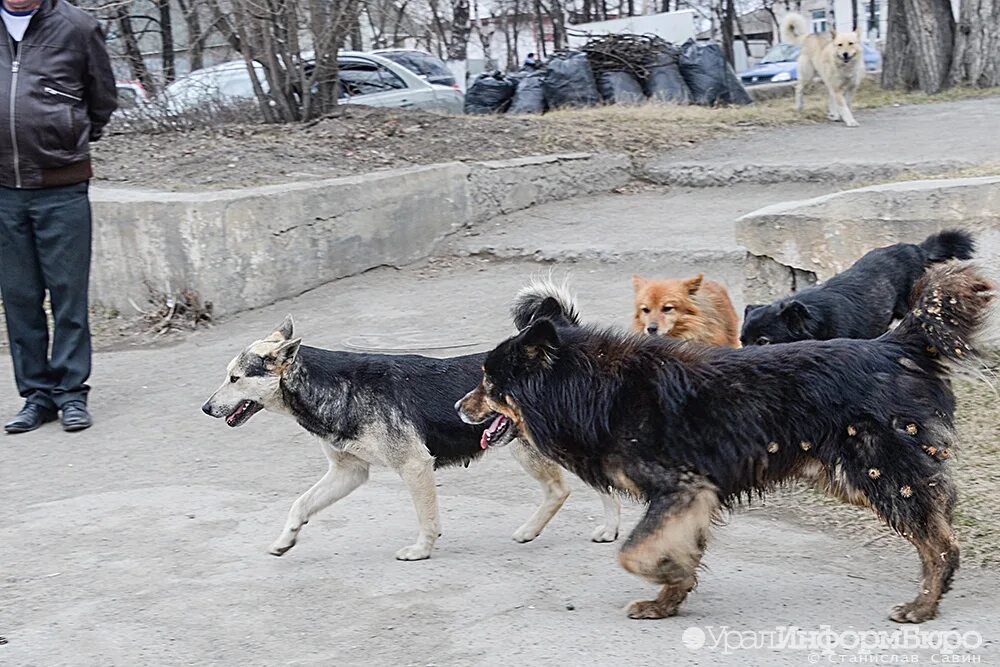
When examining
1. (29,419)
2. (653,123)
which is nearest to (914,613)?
(29,419)

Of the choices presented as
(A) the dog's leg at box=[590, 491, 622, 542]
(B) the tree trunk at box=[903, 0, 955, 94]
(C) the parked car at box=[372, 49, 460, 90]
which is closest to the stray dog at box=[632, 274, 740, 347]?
(A) the dog's leg at box=[590, 491, 622, 542]

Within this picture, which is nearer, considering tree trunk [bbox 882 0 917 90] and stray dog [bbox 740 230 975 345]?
stray dog [bbox 740 230 975 345]

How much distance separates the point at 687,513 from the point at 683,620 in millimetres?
446

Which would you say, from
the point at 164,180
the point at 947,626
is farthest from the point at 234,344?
the point at 947,626

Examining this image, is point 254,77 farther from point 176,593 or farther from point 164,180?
point 176,593

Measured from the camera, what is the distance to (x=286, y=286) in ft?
31.7

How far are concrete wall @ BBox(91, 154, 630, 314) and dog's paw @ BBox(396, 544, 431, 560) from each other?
4.77 metres

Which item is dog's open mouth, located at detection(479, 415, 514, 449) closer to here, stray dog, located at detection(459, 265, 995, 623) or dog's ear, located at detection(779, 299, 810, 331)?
stray dog, located at detection(459, 265, 995, 623)

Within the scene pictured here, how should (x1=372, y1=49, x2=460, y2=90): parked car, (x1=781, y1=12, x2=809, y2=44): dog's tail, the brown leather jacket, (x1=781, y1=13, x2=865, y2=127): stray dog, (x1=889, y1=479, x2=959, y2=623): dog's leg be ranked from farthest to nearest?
(x1=372, y1=49, x2=460, y2=90): parked car < (x1=781, y1=12, x2=809, y2=44): dog's tail < (x1=781, y1=13, x2=865, y2=127): stray dog < the brown leather jacket < (x1=889, y1=479, x2=959, y2=623): dog's leg

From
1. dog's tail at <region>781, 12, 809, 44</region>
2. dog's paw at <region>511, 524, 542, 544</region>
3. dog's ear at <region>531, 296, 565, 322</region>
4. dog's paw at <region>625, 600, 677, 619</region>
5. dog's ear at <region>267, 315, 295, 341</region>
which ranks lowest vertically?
dog's paw at <region>511, 524, 542, 544</region>

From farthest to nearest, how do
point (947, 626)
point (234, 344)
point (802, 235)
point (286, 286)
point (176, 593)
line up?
point (286, 286), point (234, 344), point (802, 235), point (176, 593), point (947, 626)

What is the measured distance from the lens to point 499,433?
14.6 feet

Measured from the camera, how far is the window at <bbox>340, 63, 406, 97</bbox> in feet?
56.7

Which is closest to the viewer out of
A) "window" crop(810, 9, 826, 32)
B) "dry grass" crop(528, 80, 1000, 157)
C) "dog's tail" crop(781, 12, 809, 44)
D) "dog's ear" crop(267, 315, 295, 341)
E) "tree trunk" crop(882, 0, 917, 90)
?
"dog's ear" crop(267, 315, 295, 341)
